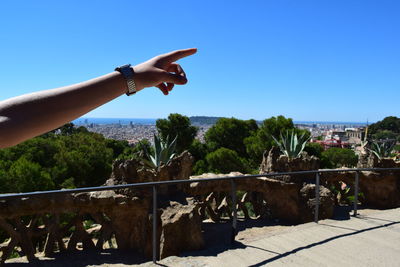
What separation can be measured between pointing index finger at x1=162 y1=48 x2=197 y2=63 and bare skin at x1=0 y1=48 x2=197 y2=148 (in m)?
0.05

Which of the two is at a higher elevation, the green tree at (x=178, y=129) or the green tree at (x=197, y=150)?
the green tree at (x=178, y=129)

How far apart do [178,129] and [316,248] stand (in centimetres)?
2491

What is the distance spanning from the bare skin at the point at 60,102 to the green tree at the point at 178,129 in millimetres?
27357

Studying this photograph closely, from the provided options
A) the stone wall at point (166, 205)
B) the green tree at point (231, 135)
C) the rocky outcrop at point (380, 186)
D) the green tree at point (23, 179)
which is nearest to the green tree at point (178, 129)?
the green tree at point (231, 135)

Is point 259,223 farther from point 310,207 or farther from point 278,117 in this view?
point 278,117

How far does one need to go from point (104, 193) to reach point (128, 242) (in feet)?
4.43

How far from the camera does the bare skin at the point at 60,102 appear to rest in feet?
2.80

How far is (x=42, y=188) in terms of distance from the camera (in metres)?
14.7

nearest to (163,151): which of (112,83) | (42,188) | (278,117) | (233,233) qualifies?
(233,233)

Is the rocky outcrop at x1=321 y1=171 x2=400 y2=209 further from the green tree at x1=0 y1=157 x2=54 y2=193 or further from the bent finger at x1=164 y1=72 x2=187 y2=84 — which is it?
the green tree at x1=0 y1=157 x2=54 y2=193

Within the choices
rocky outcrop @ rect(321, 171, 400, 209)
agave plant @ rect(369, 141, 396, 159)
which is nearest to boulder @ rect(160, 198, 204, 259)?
rocky outcrop @ rect(321, 171, 400, 209)

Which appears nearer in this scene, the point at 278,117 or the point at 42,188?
the point at 42,188

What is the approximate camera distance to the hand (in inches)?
47.6

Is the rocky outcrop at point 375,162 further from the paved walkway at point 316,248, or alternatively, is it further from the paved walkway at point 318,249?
the paved walkway at point 318,249
